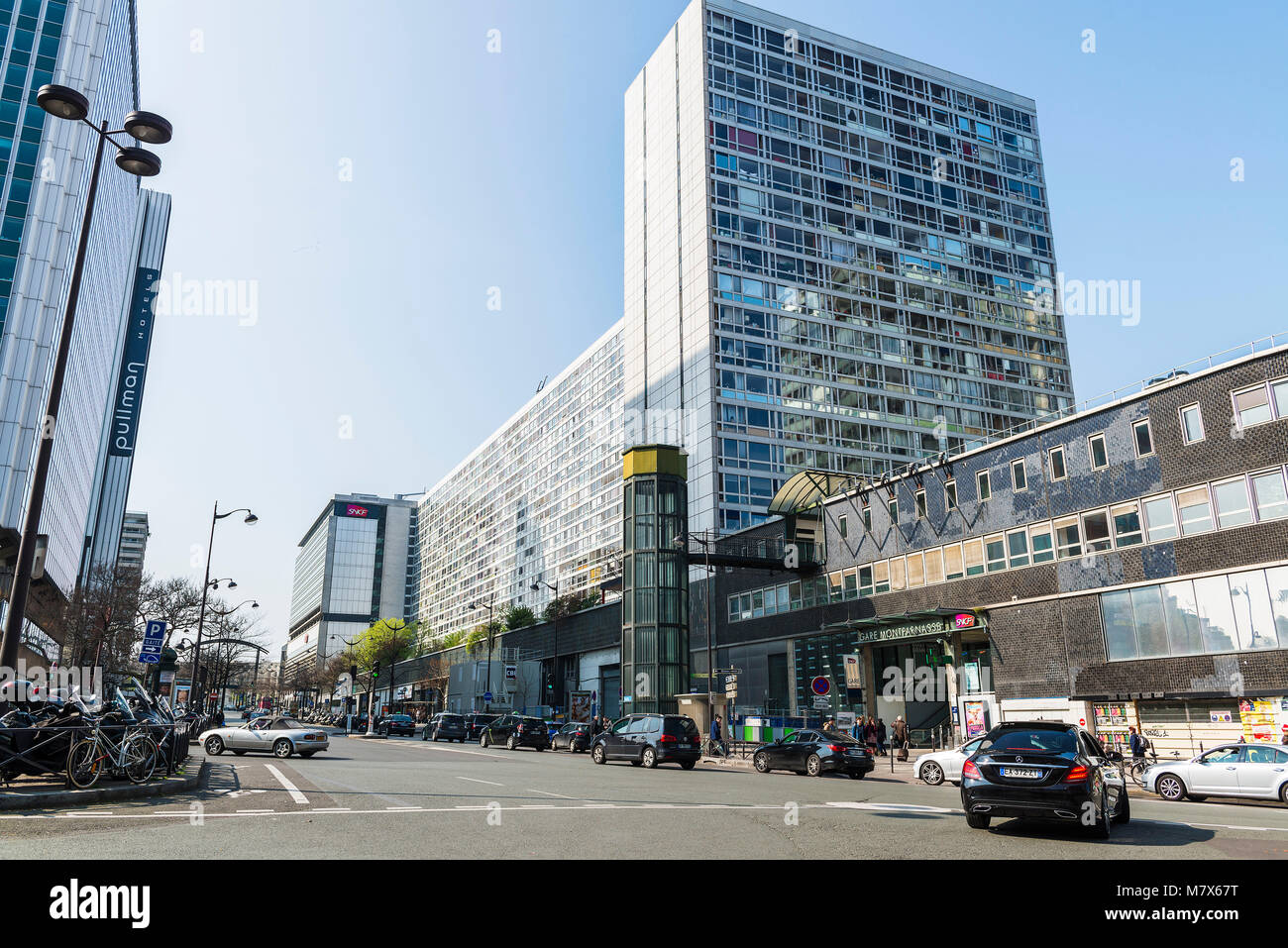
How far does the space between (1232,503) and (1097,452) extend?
5473 mm

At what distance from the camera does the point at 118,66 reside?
69.6 m

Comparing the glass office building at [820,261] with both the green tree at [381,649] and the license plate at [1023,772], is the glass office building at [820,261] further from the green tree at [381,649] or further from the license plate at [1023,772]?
the green tree at [381,649]

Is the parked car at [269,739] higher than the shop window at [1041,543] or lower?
lower

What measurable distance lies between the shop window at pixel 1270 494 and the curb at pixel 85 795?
102ft

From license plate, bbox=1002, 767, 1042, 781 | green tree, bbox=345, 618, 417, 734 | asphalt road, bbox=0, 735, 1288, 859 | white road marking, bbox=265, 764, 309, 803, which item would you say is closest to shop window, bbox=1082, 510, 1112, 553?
asphalt road, bbox=0, 735, 1288, 859

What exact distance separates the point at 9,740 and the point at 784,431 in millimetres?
63837

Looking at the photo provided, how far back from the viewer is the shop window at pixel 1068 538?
111 ft

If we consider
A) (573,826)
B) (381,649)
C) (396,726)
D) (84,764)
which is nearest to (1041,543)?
(573,826)

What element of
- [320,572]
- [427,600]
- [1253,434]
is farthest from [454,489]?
[1253,434]

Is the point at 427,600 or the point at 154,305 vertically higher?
the point at 154,305

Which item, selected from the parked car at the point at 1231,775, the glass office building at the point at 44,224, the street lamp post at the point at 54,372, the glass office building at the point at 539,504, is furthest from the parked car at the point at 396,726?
the parked car at the point at 1231,775

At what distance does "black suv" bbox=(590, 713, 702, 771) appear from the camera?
2906 cm

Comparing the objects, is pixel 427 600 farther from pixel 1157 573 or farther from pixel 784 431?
pixel 1157 573

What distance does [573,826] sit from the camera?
11.0 m
